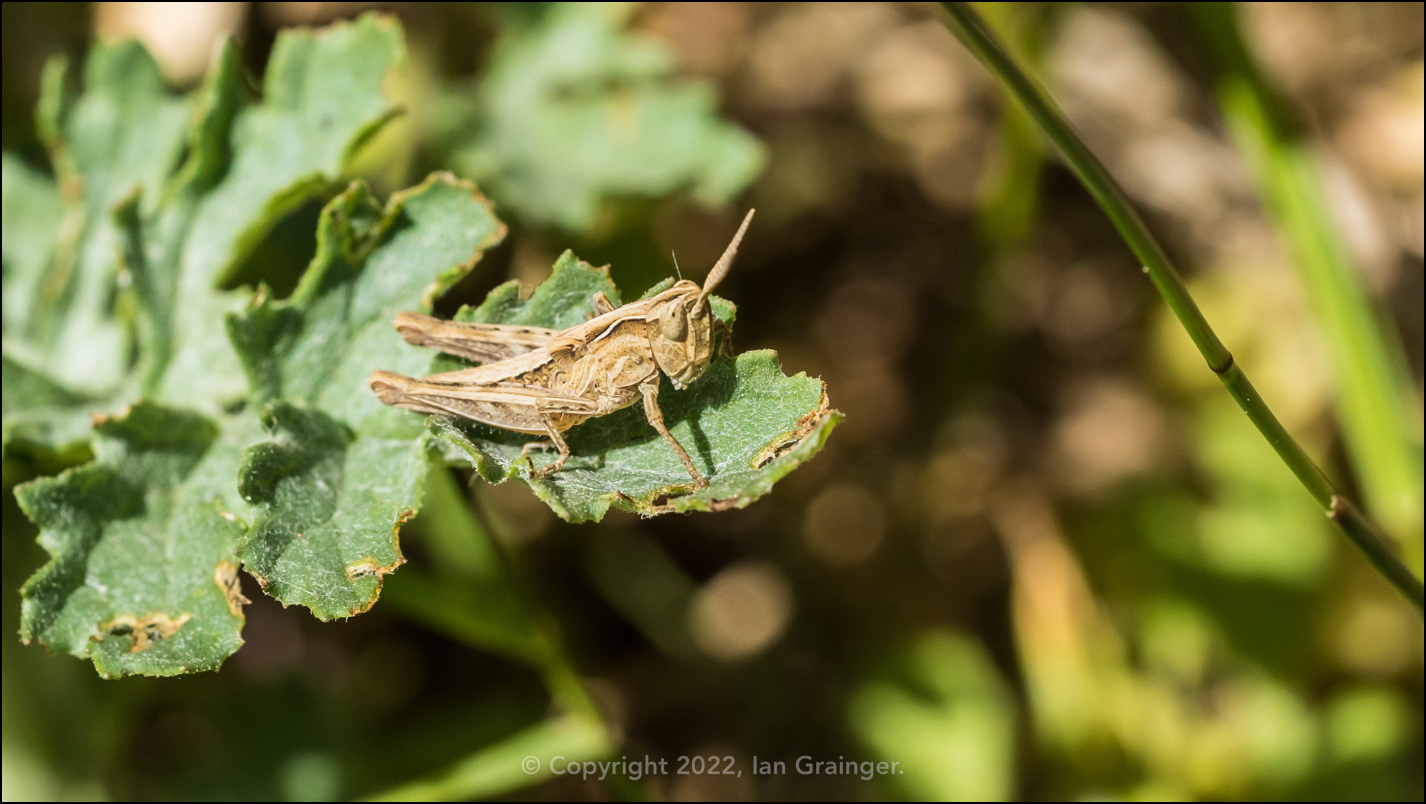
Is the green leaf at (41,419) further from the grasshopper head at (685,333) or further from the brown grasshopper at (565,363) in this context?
the grasshopper head at (685,333)

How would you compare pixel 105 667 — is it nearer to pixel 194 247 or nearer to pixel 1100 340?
pixel 194 247

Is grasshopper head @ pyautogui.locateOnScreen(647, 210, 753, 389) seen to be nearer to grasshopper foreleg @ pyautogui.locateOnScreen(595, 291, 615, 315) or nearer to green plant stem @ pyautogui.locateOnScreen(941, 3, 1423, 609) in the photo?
grasshopper foreleg @ pyautogui.locateOnScreen(595, 291, 615, 315)

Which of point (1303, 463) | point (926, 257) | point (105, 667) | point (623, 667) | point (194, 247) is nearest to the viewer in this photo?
point (105, 667)

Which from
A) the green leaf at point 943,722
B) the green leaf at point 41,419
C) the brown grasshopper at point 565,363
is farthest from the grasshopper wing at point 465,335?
the green leaf at point 943,722

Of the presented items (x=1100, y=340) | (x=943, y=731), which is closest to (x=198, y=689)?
(x=943, y=731)

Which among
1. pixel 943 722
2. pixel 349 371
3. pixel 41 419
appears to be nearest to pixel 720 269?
pixel 349 371

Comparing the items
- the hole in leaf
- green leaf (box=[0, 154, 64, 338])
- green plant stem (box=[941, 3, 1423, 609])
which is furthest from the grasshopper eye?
green leaf (box=[0, 154, 64, 338])
